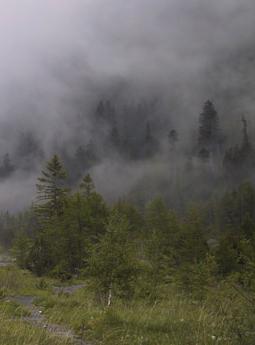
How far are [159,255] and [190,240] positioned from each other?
17606mm

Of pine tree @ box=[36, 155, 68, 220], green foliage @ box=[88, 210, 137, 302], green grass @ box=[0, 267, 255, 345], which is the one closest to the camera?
green grass @ box=[0, 267, 255, 345]

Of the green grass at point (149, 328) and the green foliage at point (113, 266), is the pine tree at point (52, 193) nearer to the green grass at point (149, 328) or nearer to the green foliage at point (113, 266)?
the green foliage at point (113, 266)

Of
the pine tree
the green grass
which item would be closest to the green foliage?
the green grass

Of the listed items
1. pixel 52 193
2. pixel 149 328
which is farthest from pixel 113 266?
pixel 52 193

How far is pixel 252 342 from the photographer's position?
568cm

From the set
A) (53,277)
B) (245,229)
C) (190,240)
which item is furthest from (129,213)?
(53,277)

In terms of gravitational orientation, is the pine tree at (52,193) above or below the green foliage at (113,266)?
above

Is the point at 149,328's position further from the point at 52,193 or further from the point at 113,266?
the point at 52,193

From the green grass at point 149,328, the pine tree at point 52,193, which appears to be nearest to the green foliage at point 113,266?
the green grass at point 149,328

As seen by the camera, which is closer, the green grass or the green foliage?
the green grass

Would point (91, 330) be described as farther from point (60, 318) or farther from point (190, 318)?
point (190, 318)

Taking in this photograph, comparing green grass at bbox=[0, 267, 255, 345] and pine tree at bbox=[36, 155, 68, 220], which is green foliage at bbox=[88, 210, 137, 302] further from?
pine tree at bbox=[36, 155, 68, 220]

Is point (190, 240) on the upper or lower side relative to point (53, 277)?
upper

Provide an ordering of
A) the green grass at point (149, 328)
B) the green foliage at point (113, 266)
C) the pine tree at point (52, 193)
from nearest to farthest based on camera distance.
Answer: the green grass at point (149, 328) → the green foliage at point (113, 266) → the pine tree at point (52, 193)
